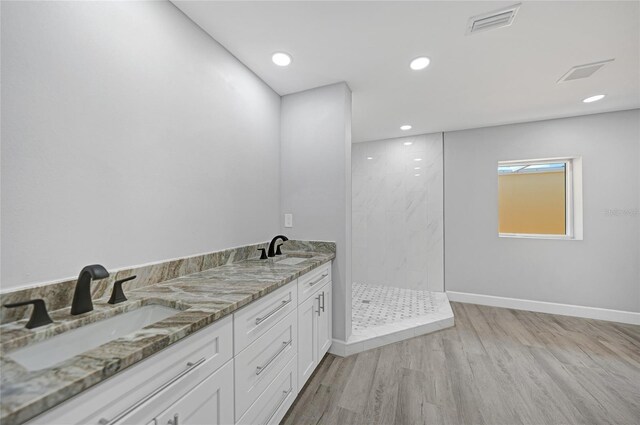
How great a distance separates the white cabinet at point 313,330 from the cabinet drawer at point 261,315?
0.65 feet

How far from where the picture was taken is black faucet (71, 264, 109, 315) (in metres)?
0.91

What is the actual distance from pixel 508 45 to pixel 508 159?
2.06 metres

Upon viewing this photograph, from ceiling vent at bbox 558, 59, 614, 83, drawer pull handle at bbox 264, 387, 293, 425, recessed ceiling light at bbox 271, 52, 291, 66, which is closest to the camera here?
drawer pull handle at bbox 264, 387, 293, 425

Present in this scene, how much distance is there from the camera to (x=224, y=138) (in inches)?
71.4

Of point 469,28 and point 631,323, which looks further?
point 631,323

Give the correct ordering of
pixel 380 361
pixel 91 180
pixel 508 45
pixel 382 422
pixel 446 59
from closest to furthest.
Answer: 1. pixel 91 180
2. pixel 382 422
3. pixel 508 45
4. pixel 446 59
5. pixel 380 361

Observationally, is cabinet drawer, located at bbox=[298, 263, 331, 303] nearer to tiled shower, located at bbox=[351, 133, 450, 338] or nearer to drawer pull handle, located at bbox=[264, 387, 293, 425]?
drawer pull handle, located at bbox=[264, 387, 293, 425]

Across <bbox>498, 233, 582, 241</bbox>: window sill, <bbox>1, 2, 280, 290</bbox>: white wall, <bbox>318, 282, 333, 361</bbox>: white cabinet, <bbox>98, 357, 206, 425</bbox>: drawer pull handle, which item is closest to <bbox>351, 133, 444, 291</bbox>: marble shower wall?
<bbox>498, 233, 582, 241</bbox>: window sill

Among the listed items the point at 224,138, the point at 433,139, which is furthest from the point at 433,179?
the point at 224,138

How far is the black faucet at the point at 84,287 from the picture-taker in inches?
35.9

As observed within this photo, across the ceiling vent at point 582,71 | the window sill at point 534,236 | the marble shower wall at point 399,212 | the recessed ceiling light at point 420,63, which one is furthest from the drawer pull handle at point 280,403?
the window sill at point 534,236

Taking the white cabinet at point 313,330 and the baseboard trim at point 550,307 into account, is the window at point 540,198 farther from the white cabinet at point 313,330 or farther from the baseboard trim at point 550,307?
the white cabinet at point 313,330

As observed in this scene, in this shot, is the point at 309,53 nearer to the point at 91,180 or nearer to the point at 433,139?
the point at 91,180

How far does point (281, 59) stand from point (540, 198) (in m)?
3.84
